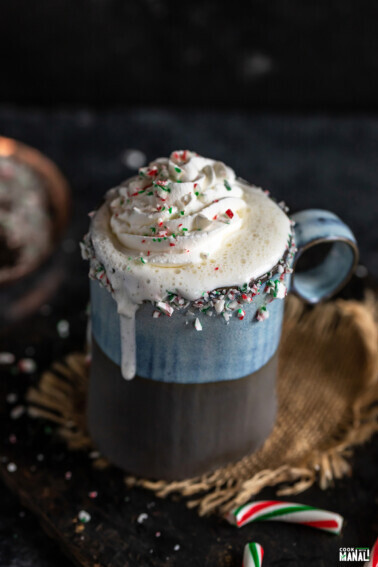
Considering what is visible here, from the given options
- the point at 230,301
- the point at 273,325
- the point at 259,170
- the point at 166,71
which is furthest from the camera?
the point at 166,71

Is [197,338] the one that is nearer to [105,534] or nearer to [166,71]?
[105,534]

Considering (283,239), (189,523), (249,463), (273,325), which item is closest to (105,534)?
(189,523)

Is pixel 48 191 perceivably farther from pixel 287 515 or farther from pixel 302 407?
pixel 287 515

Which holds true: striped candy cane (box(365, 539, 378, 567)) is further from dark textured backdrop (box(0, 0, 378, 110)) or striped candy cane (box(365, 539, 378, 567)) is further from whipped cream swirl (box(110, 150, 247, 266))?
dark textured backdrop (box(0, 0, 378, 110))

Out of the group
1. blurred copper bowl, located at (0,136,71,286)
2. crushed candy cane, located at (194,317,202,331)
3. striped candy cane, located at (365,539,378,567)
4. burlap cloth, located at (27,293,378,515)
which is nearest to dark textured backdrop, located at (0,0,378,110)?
blurred copper bowl, located at (0,136,71,286)

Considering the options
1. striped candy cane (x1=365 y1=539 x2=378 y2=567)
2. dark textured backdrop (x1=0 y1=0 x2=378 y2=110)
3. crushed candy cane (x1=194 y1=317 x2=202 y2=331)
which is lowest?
striped candy cane (x1=365 y1=539 x2=378 y2=567)

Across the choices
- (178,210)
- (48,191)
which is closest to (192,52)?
(48,191)

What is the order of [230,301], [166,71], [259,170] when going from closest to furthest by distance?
[230,301] → [259,170] → [166,71]
